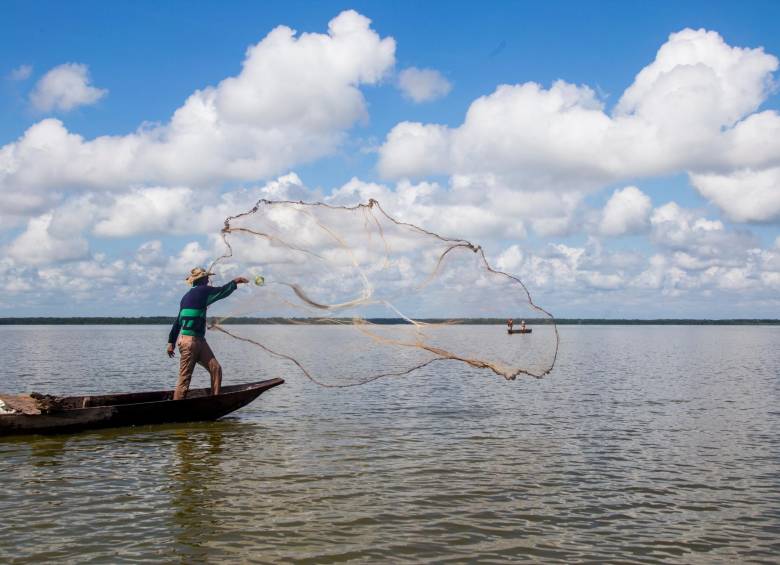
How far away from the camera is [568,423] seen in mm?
17734

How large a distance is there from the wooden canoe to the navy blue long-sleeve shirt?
1868 mm

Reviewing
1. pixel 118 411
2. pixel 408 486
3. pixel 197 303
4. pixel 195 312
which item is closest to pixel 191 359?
pixel 195 312

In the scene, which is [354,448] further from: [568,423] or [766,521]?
[766,521]

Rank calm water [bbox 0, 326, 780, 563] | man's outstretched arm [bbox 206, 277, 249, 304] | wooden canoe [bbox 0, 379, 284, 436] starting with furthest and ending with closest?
1. man's outstretched arm [bbox 206, 277, 249, 304]
2. wooden canoe [bbox 0, 379, 284, 436]
3. calm water [bbox 0, 326, 780, 563]

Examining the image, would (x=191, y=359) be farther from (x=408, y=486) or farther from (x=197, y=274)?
(x=408, y=486)

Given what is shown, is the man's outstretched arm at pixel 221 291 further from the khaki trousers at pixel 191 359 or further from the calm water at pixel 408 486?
the calm water at pixel 408 486

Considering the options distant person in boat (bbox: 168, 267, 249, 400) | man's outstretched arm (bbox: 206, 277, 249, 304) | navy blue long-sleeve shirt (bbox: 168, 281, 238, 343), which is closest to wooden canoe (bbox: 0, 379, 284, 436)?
distant person in boat (bbox: 168, 267, 249, 400)

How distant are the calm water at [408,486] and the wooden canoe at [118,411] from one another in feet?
0.97

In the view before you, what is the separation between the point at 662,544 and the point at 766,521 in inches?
81.9

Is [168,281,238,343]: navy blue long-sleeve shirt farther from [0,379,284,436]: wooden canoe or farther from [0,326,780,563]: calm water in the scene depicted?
[0,326,780,563]: calm water

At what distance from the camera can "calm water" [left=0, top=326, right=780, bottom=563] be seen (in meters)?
8.43

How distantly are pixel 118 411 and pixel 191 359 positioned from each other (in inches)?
80.1

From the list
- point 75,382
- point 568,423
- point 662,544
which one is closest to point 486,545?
point 662,544

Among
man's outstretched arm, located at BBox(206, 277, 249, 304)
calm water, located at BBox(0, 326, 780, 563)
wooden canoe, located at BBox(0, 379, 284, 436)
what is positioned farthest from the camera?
man's outstretched arm, located at BBox(206, 277, 249, 304)
